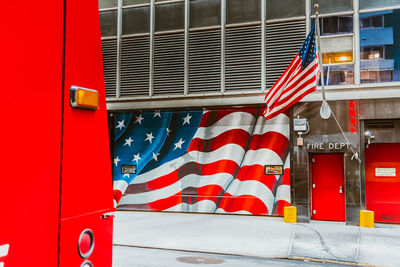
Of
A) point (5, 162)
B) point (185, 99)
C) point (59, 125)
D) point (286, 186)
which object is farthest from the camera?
point (185, 99)

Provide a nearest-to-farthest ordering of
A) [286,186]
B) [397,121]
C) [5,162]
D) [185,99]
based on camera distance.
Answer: [5,162] → [397,121] → [286,186] → [185,99]

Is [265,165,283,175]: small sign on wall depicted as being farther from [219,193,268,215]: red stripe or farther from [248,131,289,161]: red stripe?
[219,193,268,215]: red stripe

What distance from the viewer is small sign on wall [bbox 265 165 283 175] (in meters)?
16.3

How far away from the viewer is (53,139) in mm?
2088

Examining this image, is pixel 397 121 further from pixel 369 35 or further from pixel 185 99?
pixel 185 99

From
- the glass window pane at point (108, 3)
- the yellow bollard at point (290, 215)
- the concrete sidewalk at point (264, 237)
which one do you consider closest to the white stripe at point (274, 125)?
the yellow bollard at point (290, 215)

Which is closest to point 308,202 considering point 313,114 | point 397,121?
point 313,114

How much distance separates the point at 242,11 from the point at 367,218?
9.18m

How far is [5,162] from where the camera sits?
1.83 m

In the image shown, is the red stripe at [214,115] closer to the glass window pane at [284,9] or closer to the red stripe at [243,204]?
the red stripe at [243,204]

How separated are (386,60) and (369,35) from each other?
1.11m

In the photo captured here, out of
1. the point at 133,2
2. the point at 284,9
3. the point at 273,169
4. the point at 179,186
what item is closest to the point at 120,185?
the point at 179,186

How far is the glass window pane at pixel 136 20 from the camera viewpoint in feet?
60.4

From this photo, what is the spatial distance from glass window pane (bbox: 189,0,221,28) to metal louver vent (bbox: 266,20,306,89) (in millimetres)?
2253
